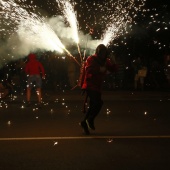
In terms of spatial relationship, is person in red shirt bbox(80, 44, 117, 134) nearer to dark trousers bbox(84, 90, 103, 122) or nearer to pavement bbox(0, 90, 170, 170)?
dark trousers bbox(84, 90, 103, 122)

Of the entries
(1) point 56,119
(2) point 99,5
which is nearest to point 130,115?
(1) point 56,119

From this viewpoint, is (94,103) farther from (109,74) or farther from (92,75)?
(109,74)

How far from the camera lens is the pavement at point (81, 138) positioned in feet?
25.1

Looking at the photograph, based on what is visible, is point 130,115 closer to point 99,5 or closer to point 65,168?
point 65,168

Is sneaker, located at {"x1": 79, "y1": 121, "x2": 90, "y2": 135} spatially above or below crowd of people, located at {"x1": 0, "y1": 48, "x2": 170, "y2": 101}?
above

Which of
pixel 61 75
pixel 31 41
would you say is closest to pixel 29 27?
pixel 31 41

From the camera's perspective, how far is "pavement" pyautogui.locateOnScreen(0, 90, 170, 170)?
7664 mm

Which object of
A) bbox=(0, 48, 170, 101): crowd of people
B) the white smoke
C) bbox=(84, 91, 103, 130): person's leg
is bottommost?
bbox=(0, 48, 170, 101): crowd of people

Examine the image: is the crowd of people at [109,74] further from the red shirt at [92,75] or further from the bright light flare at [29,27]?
the red shirt at [92,75]

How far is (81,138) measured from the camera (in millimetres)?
9750

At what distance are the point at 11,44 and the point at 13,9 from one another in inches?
138

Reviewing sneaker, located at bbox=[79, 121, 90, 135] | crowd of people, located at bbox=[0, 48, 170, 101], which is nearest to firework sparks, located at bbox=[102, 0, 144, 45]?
crowd of people, located at bbox=[0, 48, 170, 101]

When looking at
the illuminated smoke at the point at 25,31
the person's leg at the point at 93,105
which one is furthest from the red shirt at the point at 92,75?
the illuminated smoke at the point at 25,31

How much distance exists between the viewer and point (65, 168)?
23.9ft
